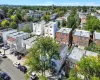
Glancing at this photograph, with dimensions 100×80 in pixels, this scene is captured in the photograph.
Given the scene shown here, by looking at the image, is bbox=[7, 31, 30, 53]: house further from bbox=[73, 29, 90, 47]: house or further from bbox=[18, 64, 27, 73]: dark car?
bbox=[73, 29, 90, 47]: house

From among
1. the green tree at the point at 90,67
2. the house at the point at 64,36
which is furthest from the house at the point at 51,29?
the green tree at the point at 90,67

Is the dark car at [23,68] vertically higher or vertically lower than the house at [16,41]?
lower

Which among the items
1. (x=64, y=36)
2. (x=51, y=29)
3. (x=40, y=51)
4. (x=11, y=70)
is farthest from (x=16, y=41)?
(x=40, y=51)

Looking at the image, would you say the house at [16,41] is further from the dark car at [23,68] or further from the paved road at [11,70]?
the dark car at [23,68]

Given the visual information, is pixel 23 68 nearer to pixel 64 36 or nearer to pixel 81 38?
pixel 64 36

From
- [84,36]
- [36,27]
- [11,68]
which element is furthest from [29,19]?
[11,68]

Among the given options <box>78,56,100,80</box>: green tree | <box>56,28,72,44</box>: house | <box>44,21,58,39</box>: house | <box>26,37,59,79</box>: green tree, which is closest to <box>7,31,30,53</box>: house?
<box>44,21,58,39</box>: house
